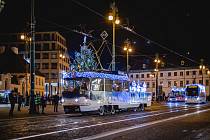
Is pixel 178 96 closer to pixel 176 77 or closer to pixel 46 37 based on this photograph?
pixel 176 77

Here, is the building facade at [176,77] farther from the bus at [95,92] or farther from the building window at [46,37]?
the bus at [95,92]

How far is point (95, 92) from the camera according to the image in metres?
29.1

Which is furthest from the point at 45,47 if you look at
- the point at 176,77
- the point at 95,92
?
the point at 95,92

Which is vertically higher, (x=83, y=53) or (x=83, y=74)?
(x=83, y=53)

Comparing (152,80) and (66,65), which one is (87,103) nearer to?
(66,65)

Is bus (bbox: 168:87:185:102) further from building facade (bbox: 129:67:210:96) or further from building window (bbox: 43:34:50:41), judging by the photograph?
building window (bbox: 43:34:50:41)

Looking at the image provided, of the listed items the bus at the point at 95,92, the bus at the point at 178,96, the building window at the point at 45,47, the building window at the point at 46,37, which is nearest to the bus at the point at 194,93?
the bus at the point at 178,96

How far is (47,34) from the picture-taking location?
4820 inches

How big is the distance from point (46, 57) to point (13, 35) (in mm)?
13736

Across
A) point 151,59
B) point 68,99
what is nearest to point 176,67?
point 151,59

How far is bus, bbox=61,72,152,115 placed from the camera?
28.3 metres

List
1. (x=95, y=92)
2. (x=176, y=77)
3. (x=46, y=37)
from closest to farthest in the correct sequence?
(x=95, y=92), (x=46, y=37), (x=176, y=77)

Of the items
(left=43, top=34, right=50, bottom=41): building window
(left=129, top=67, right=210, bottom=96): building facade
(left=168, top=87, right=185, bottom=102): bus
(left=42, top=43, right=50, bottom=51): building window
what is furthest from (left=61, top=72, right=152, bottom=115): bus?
(left=129, top=67, right=210, bottom=96): building facade

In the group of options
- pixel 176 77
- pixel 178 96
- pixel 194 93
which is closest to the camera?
pixel 194 93
